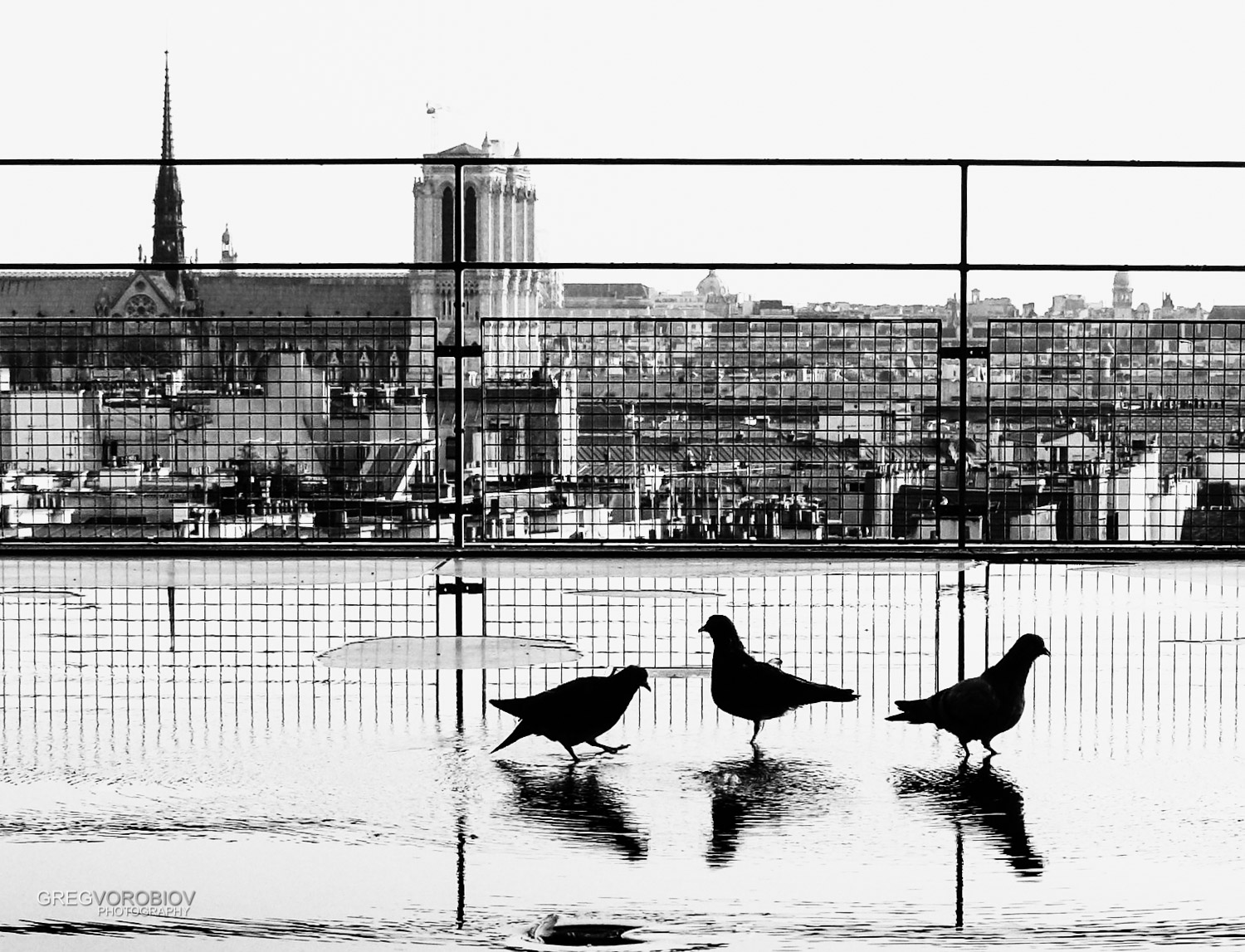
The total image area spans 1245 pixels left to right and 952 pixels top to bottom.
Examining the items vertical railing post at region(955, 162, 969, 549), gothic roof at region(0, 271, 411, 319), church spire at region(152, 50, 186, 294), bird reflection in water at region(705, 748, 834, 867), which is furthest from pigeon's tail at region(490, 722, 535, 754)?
church spire at region(152, 50, 186, 294)

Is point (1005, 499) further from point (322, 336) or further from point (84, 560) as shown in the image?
point (84, 560)

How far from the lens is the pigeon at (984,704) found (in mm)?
2061

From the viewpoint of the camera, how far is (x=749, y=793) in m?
1.89

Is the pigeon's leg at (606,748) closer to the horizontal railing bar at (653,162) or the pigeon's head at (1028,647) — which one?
the pigeon's head at (1028,647)

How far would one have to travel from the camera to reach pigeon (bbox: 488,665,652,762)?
2.05 m

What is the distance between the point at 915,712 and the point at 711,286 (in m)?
3.74

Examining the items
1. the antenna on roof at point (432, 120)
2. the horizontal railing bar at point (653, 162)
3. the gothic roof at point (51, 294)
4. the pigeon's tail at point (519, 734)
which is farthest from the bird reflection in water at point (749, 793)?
the antenna on roof at point (432, 120)

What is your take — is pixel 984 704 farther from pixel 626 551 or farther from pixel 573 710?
pixel 626 551

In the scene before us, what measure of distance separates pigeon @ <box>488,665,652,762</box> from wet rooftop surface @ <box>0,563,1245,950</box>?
0.04 m

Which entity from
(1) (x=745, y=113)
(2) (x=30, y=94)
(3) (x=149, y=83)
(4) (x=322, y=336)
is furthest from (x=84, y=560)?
(3) (x=149, y=83)

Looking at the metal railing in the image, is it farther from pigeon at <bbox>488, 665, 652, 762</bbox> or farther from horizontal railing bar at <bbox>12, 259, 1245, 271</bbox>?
pigeon at <bbox>488, 665, 652, 762</bbox>

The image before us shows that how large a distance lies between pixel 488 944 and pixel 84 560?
296cm

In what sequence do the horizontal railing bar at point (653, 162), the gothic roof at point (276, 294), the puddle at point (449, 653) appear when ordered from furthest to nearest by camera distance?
the gothic roof at point (276, 294)
the horizontal railing bar at point (653, 162)
the puddle at point (449, 653)

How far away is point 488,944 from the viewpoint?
1.39 meters
